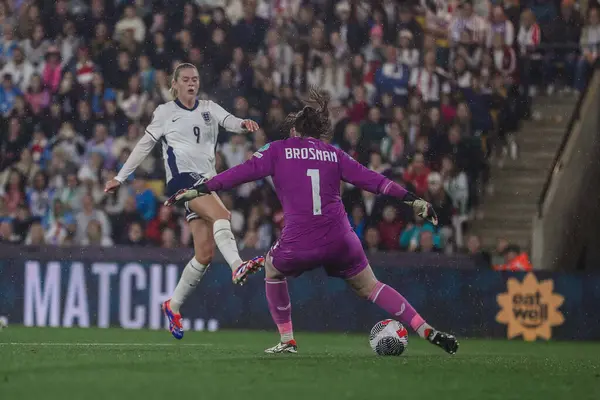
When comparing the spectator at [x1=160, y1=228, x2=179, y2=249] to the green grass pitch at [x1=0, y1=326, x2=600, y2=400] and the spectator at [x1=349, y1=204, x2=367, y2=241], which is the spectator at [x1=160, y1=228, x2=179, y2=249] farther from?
the green grass pitch at [x1=0, y1=326, x2=600, y2=400]

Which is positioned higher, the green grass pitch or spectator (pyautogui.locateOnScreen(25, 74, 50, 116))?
spectator (pyautogui.locateOnScreen(25, 74, 50, 116))

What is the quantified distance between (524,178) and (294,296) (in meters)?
5.29

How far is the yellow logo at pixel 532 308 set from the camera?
16500 millimetres

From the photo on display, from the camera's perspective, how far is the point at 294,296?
16.9 m

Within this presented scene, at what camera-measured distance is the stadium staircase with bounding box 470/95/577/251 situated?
19.7 m

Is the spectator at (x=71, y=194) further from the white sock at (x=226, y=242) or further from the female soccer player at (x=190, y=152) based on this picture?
the white sock at (x=226, y=242)

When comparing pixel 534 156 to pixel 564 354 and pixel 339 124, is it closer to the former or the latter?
pixel 339 124

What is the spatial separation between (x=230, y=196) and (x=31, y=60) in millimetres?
5218

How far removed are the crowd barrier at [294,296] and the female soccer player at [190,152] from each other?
4.71 meters

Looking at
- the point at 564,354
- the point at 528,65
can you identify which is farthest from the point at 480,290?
the point at 528,65

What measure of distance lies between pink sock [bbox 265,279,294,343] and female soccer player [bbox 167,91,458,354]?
0.65 feet

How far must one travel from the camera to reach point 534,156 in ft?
67.7

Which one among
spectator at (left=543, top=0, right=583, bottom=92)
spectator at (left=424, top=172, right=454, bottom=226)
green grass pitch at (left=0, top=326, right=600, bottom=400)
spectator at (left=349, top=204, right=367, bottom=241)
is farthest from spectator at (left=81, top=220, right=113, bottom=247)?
spectator at (left=543, top=0, right=583, bottom=92)

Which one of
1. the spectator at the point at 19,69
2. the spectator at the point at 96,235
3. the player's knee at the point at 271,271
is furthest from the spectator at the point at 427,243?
Answer: the spectator at the point at 19,69
